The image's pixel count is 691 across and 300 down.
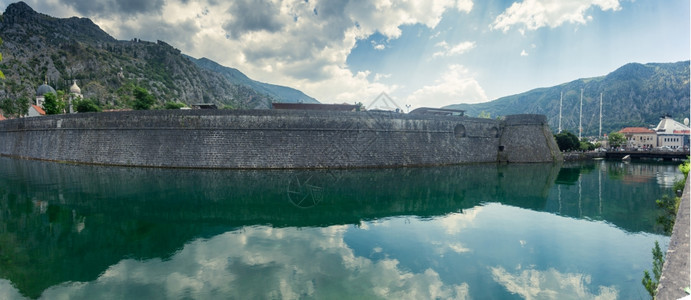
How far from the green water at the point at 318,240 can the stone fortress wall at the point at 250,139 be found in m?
6.40

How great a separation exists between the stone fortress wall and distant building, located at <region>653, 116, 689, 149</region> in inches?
2781

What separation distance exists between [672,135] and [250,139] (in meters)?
92.9

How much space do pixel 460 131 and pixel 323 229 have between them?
25.3 meters

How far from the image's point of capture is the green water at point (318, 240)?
7062 mm

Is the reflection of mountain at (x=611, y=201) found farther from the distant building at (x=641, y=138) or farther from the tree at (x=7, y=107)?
the tree at (x=7, y=107)

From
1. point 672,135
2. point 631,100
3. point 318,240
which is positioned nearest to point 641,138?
point 672,135

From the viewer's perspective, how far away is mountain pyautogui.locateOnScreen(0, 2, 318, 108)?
75250mm

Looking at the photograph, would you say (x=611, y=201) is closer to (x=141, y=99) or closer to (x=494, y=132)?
(x=494, y=132)

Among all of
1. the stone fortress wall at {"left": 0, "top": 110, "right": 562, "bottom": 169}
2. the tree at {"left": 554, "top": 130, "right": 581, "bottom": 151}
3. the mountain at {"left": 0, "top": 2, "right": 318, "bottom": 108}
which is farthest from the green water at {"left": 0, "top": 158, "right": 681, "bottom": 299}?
the mountain at {"left": 0, "top": 2, "right": 318, "bottom": 108}

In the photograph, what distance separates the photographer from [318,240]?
32.9 ft

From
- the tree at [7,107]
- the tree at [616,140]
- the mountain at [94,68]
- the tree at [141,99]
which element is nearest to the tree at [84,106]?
the tree at [141,99]

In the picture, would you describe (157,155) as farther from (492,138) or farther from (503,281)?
(492,138)

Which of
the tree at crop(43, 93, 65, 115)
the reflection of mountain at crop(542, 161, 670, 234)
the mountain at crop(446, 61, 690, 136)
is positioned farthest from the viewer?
the mountain at crop(446, 61, 690, 136)

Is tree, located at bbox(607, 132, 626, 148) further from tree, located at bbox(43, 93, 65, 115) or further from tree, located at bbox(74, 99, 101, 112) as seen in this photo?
tree, located at bbox(43, 93, 65, 115)
